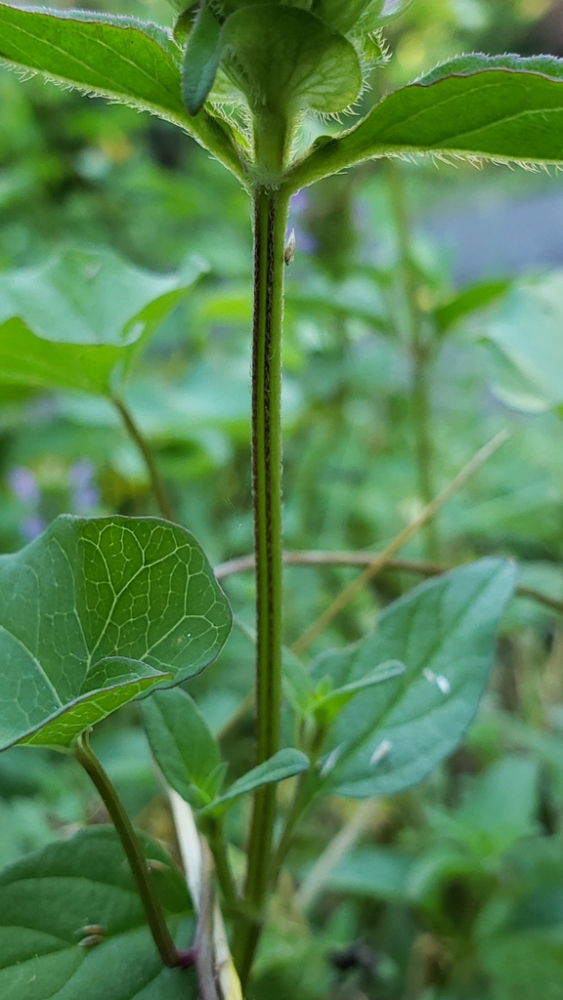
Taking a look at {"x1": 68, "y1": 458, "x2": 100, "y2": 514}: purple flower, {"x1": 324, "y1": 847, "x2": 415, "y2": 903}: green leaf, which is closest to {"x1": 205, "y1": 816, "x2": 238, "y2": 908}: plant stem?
{"x1": 324, "y1": 847, "x2": 415, "y2": 903}: green leaf

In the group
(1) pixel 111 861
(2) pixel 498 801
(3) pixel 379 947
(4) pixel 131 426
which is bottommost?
(3) pixel 379 947

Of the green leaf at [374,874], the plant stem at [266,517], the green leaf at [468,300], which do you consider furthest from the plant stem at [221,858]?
the green leaf at [468,300]

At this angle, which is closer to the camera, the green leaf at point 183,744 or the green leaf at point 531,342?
the green leaf at point 183,744

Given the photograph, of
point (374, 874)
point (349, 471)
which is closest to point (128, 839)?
point (374, 874)

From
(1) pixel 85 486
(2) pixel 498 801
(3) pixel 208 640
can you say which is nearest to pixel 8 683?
(3) pixel 208 640

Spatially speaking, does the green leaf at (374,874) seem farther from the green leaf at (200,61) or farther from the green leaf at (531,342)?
the green leaf at (200,61)

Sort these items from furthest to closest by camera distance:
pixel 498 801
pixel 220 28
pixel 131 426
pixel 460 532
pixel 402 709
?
pixel 460 532
pixel 498 801
pixel 131 426
pixel 402 709
pixel 220 28

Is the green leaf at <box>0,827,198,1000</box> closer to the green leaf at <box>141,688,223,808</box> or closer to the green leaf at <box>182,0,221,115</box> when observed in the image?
the green leaf at <box>141,688,223,808</box>

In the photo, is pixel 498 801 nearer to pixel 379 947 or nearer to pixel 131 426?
pixel 379 947
